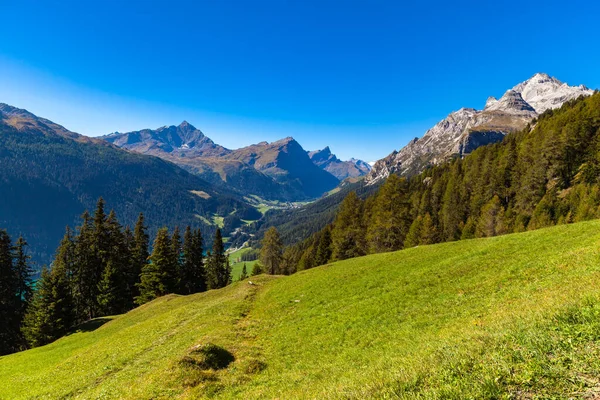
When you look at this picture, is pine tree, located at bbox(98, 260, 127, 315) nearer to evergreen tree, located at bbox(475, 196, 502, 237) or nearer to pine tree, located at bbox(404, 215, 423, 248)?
pine tree, located at bbox(404, 215, 423, 248)

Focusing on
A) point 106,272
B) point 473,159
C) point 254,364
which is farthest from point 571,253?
point 473,159

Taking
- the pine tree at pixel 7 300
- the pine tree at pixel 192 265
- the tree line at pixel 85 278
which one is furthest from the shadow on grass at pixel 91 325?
the pine tree at pixel 192 265

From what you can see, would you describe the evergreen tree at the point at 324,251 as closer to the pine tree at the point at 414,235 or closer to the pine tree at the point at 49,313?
the pine tree at the point at 414,235

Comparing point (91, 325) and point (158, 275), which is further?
point (158, 275)

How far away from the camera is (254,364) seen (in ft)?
59.1

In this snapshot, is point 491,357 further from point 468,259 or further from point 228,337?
point 468,259

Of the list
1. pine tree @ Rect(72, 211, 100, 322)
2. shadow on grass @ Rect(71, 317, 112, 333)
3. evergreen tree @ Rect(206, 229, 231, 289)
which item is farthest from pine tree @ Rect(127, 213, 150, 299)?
evergreen tree @ Rect(206, 229, 231, 289)

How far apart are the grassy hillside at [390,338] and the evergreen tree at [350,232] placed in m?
42.4

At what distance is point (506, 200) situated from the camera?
8331 cm

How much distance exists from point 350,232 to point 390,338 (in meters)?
64.7

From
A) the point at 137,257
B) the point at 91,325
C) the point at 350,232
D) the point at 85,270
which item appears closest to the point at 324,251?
the point at 350,232

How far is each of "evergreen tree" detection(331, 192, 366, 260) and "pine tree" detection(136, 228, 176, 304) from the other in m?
45.1

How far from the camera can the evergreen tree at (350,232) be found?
8100 centimetres

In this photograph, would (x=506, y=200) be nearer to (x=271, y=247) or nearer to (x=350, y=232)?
(x=350, y=232)
